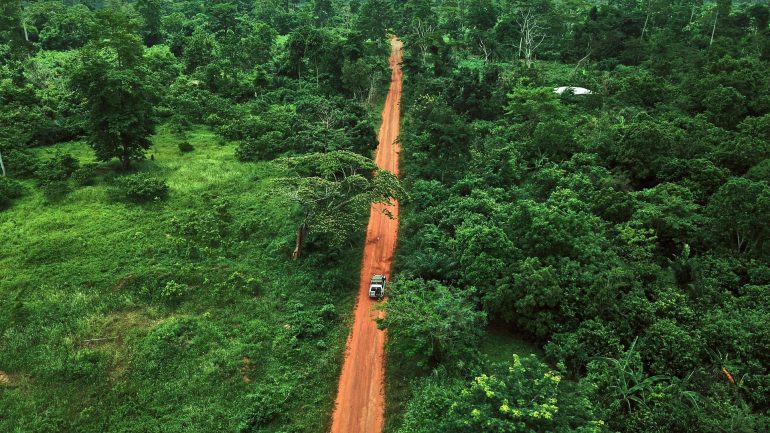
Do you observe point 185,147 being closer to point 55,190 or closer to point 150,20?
point 55,190

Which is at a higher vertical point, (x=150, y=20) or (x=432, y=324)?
(x=150, y=20)

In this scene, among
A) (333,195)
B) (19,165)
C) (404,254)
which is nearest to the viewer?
(333,195)

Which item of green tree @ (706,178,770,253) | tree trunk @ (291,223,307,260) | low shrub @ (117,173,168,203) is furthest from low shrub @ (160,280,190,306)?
green tree @ (706,178,770,253)

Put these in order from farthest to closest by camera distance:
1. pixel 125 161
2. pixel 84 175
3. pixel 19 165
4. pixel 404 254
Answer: pixel 125 161 < pixel 19 165 < pixel 84 175 < pixel 404 254

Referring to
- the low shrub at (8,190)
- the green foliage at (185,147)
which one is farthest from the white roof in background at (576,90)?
the low shrub at (8,190)

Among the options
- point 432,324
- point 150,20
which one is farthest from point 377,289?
point 150,20

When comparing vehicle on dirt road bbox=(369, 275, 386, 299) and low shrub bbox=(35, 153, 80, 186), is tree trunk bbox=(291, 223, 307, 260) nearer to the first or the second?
vehicle on dirt road bbox=(369, 275, 386, 299)
